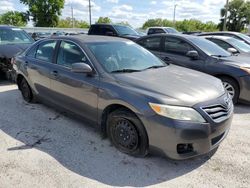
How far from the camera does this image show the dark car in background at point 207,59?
5598mm

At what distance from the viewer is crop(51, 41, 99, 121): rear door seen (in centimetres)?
386

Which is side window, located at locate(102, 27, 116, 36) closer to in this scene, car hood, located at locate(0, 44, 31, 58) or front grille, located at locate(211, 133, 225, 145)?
car hood, located at locate(0, 44, 31, 58)

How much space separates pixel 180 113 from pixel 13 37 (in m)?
7.05

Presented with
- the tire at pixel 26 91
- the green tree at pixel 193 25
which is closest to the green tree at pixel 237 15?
the green tree at pixel 193 25

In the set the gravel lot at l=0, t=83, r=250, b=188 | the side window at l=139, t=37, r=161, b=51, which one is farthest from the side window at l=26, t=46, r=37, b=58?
the side window at l=139, t=37, r=161, b=51

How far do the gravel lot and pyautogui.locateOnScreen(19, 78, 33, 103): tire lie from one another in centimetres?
114

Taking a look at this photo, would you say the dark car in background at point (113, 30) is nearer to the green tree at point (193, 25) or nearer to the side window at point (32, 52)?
the side window at point (32, 52)

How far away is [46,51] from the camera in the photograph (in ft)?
16.3

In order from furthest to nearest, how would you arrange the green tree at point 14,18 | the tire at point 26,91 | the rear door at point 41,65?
1. the green tree at point 14,18
2. the tire at point 26,91
3. the rear door at point 41,65

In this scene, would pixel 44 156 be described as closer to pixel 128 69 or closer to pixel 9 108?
pixel 128 69

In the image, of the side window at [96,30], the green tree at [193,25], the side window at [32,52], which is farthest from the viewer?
the green tree at [193,25]

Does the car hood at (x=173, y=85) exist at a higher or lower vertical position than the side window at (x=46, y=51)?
lower

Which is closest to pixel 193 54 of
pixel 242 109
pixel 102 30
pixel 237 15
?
pixel 242 109

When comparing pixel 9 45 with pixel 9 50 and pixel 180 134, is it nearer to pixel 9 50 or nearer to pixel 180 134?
pixel 9 50
